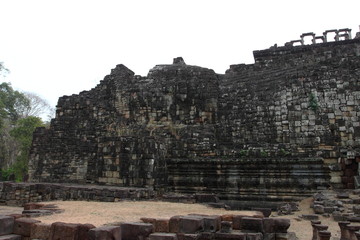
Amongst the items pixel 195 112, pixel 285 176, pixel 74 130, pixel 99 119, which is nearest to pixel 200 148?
pixel 195 112

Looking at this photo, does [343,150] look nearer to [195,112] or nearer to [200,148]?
[200,148]

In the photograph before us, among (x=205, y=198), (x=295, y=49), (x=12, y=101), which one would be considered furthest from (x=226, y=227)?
(x=12, y=101)

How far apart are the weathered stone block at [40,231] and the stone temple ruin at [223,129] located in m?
6.11

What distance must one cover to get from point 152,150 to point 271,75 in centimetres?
681

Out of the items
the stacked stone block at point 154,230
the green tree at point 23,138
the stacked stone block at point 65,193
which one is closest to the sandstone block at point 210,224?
the stacked stone block at point 154,230

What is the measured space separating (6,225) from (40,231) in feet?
2.01

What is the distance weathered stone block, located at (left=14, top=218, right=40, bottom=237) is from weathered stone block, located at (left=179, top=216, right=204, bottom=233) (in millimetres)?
2230

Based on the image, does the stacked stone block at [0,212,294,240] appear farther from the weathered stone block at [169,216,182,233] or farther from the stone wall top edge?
the stone wall top edge

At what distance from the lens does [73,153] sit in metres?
16.5

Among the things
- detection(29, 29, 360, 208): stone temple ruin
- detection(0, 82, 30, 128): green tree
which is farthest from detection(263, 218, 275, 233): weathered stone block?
detection(0, 82, 30, 128): green tree

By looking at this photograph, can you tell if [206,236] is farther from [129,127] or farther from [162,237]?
[129,127]

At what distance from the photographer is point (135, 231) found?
4.52 meters

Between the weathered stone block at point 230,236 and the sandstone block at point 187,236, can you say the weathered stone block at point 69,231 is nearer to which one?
the sandstone block at point 187,236

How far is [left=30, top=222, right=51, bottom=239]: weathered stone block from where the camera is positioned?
4.49 meters
